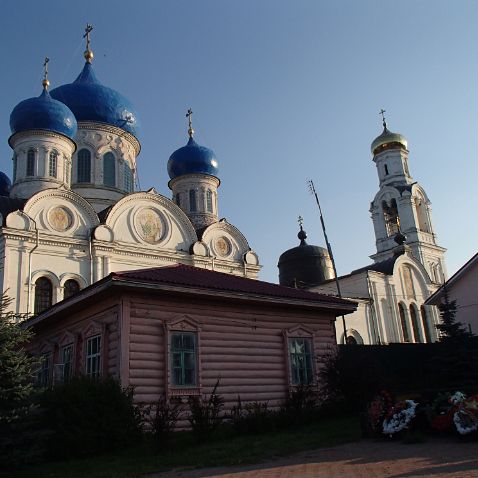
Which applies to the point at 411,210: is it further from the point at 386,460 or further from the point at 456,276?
the point at 386,460

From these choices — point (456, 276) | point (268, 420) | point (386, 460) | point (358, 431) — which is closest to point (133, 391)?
point (268, 420)

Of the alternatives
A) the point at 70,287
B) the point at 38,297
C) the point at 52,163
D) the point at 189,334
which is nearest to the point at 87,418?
the point at 189,334

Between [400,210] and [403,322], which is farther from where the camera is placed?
[400,210]

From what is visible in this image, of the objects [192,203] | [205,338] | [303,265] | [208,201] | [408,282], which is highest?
[208,201]

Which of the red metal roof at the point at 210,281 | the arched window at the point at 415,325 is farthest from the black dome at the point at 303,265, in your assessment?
the red metal roof at the point at 210,281

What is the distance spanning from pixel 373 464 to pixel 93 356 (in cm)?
717

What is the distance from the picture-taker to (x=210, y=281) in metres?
13.5

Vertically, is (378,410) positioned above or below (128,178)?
below

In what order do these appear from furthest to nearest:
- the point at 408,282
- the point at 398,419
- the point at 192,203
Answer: the point at 408,282 < the point at 192,203 < the point at 398,419

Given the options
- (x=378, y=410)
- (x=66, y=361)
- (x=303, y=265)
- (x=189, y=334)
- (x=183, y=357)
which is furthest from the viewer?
(x=303, y=265)

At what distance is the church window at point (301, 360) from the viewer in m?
13.9

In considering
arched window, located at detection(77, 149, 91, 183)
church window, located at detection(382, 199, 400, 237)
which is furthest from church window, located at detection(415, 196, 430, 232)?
arched window, located at detection(77, 149, 91, 183)

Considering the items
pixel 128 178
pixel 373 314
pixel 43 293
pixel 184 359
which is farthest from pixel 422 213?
pixel 184 359

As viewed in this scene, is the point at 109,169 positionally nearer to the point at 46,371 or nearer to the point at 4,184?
the point at 4,184
